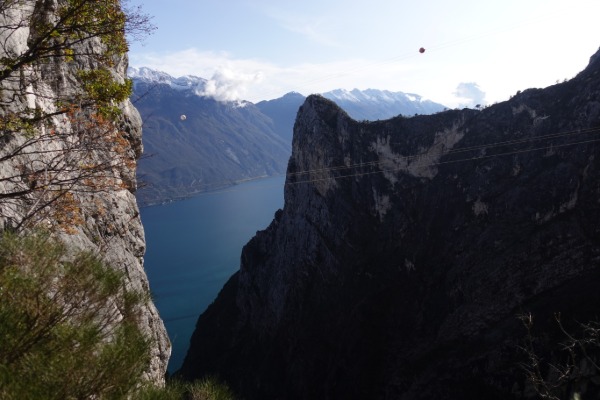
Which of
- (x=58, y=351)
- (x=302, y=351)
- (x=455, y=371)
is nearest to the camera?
(x=58, y=351)

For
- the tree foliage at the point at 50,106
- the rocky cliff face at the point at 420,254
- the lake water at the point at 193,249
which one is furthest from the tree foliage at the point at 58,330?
the lake water at the point at 193,249

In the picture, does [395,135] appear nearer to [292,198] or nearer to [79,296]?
[292,198]

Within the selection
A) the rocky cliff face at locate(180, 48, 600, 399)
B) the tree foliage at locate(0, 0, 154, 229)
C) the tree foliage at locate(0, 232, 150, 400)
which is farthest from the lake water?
the tree foliage at locate(0, 232, 150, 400)

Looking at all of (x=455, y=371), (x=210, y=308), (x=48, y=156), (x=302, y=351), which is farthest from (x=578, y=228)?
(x=210, y=308)

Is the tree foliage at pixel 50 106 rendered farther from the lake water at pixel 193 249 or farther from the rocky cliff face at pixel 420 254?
the lake water at pixel 193 249

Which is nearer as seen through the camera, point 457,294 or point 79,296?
point 79,296

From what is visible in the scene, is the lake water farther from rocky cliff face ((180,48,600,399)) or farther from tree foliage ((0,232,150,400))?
tree foliage ((0,232,150,400))

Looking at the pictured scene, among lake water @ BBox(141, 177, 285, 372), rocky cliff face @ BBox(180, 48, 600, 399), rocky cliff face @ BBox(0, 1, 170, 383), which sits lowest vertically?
lake water @ BBox(141, 177, 285, 372)
